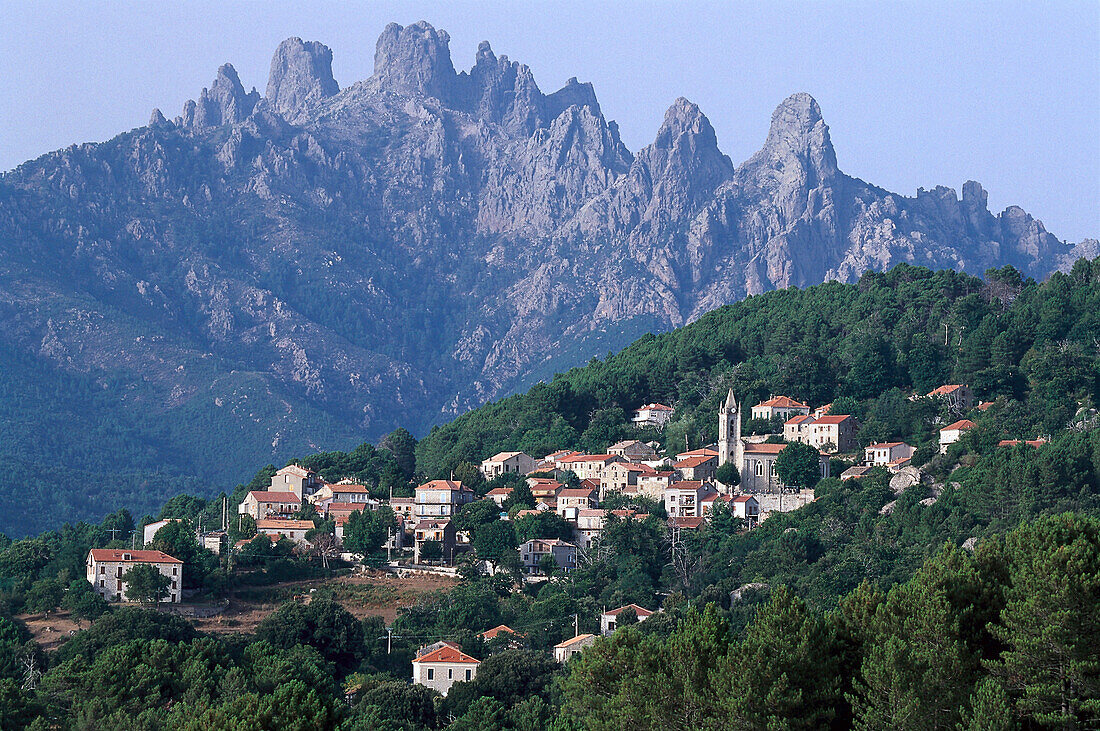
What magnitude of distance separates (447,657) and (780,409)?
42.3m

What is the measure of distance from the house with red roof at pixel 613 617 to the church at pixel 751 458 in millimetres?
19638

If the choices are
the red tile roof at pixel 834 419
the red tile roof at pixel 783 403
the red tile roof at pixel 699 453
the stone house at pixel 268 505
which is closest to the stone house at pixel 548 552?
the red tile roof at pixel 699 453

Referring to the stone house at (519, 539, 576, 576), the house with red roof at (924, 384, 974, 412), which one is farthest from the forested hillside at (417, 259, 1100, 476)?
the stone house at (519, 539, 576, 576)

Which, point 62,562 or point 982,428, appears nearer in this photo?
point 62,562

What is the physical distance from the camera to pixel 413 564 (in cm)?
9306

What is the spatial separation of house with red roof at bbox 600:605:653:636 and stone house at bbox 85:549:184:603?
19.5 metres

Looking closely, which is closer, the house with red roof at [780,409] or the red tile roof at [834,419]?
the red tile roof at [834,419]

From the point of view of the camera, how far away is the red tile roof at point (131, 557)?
84.2 m

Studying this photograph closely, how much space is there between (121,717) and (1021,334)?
75.1m

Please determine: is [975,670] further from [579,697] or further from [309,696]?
[309,696]

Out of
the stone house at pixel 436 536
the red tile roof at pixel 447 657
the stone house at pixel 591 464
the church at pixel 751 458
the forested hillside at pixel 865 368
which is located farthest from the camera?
the forested hillside at pixel 865 368

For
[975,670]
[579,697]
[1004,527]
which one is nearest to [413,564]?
[1004,527]

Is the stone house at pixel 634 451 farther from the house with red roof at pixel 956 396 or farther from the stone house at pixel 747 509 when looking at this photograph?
→ the house with red roof at pixel 956 396

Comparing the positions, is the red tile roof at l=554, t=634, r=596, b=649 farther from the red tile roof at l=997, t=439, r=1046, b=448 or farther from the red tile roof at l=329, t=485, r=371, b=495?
the red tile roof at l=329, t=485, r=371, b=495
